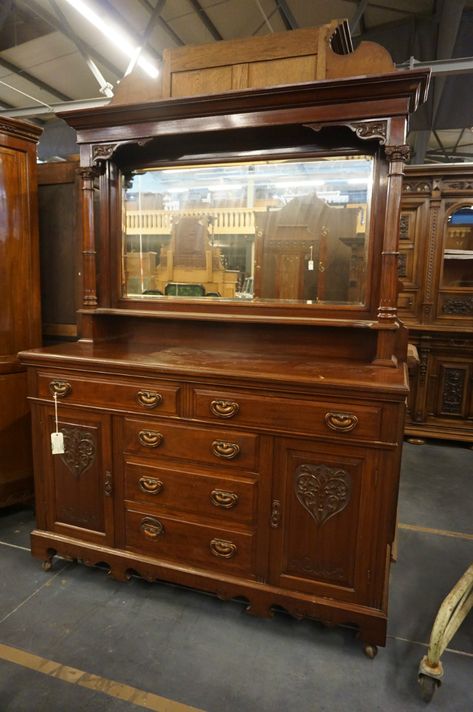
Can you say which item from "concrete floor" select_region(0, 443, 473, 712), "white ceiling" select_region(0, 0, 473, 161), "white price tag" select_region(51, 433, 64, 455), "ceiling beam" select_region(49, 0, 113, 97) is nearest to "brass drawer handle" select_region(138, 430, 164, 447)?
"white price tag" select_region(51, 433, 64, 455)

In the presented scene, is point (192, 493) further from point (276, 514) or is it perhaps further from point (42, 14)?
point (42, 14)

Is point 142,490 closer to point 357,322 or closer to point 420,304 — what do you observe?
point 357,322

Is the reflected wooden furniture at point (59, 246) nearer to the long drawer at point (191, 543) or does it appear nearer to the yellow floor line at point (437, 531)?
the long drawer at point (191, 543)

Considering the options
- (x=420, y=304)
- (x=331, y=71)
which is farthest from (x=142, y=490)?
(x=420, y=304)

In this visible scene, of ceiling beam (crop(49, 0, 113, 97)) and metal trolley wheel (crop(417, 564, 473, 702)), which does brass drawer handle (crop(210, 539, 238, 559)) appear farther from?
ceiling beam (crop(49, 0, 113, 97))

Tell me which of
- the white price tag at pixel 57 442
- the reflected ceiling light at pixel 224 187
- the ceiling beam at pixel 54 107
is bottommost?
the white price tag at pixel 57 442

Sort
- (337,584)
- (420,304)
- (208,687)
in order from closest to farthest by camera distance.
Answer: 1. (208,687)
2. (337,584)
3. (420,304)

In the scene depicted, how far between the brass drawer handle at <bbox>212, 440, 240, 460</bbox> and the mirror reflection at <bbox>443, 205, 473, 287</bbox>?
9.66 ft

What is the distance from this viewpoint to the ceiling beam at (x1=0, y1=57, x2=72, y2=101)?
4512 mm

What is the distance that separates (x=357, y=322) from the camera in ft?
5.94

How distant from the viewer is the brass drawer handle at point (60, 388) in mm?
1857

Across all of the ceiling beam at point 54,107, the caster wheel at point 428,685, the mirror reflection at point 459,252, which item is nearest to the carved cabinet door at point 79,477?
the caster wheel at point 428,685

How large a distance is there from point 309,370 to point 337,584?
2.54 feet

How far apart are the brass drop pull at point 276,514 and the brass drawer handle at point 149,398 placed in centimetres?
58
